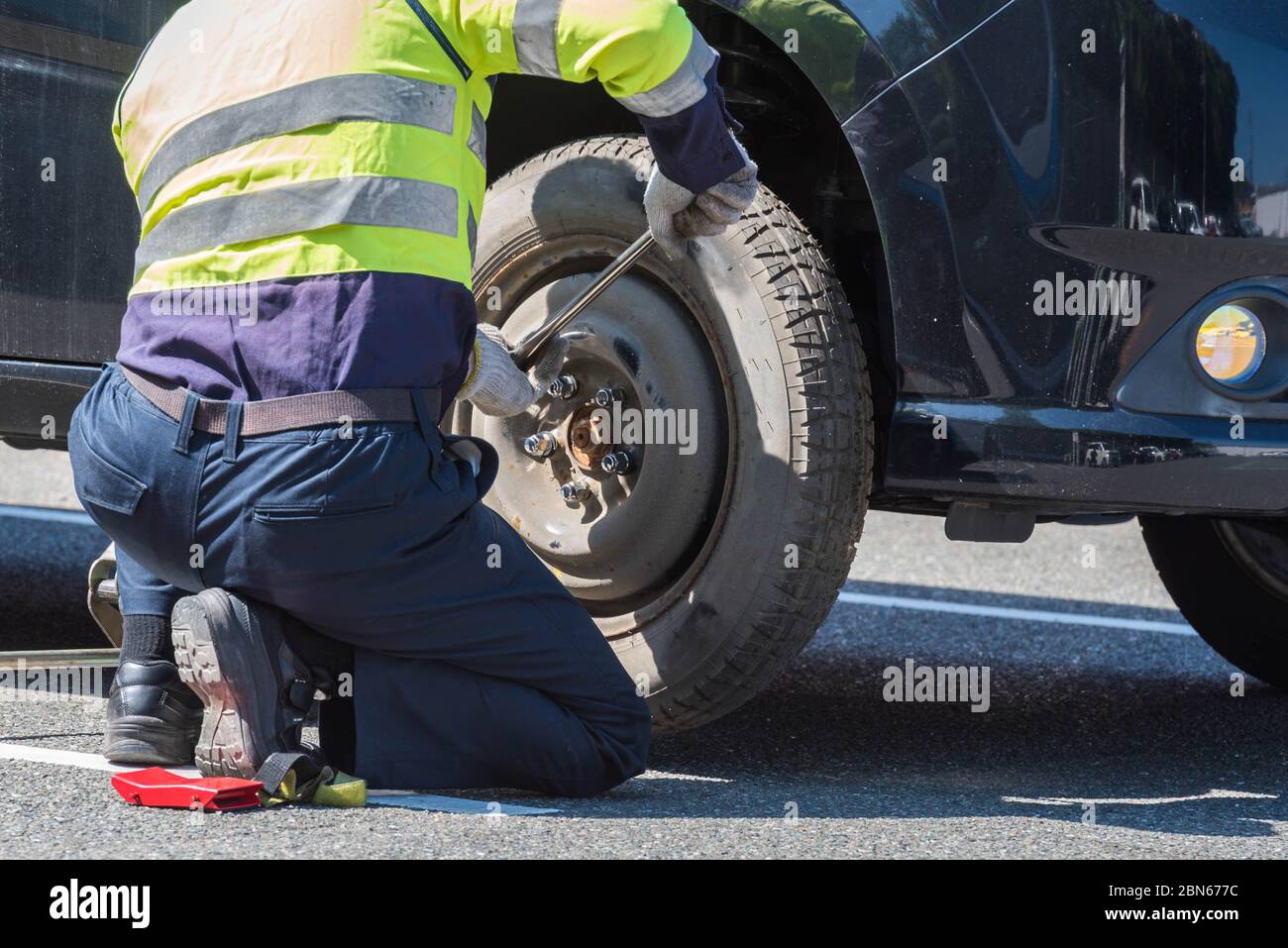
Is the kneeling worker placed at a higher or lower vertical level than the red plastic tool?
higher

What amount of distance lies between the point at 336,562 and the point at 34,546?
3339 millimetres

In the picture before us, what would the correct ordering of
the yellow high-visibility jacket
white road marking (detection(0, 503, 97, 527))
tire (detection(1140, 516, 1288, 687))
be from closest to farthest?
the yellow high-visibility jacket
tire (detection(1140, 516, 1288, 687))
white road marking (detection(0, 503, 97, 527))

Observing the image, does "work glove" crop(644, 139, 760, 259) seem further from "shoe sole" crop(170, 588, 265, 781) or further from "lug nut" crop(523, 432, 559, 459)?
"shoe sole" crop(170, 588, 265, 781)

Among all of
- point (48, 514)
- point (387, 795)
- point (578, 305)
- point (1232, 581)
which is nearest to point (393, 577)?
point (387, 795)

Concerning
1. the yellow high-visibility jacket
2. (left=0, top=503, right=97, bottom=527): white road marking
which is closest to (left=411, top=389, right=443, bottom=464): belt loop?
the yellow high-visibility jacket

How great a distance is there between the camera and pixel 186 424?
2609 millimetres

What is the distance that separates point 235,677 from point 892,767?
3.90ft

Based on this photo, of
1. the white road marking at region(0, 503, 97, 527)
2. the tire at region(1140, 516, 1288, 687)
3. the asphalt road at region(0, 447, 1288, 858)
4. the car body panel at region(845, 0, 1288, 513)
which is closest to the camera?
the asphalt road at region(0, 447, 1288, 858)

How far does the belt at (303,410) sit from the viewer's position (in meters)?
2.58

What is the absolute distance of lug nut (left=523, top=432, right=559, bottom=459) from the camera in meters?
3.13

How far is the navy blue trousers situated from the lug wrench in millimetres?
337

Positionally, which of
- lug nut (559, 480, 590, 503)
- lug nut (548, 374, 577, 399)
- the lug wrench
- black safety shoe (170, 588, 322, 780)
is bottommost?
black safety shoe (170, 588, 322, 780)

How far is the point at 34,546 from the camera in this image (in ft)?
18.4
